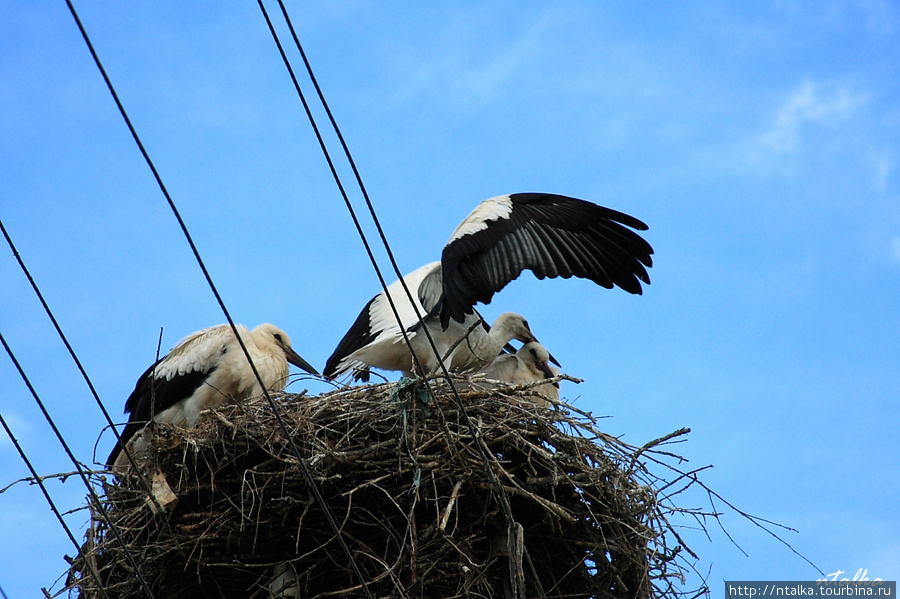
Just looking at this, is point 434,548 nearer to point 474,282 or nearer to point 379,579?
point 379,579

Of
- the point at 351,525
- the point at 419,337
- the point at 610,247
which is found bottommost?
the point at 351,525

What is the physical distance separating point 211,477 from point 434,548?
122 cm

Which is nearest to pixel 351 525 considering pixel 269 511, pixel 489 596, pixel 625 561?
pixel 269 511

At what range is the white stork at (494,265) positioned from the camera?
665 cm

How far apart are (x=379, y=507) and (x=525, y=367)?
2173 millimetres

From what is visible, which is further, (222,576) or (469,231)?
(469,231)

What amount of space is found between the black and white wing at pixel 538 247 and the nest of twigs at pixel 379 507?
2.93 feet

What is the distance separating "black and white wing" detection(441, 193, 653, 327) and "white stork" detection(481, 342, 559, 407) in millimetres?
709

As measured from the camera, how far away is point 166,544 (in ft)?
18.6

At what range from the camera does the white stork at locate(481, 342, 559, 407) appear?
24.6ft

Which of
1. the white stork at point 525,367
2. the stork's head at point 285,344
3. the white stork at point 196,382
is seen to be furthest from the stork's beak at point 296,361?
the white stork at point 525,367

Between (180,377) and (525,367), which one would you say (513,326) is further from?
(180,377)

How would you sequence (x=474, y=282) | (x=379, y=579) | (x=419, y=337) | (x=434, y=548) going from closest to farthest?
(x=379, y=579), (x=434, y=548), (x=474, y=282), (x=419, y=337)

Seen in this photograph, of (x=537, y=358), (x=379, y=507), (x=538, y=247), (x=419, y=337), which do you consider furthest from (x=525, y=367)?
(x=379, y=507)
